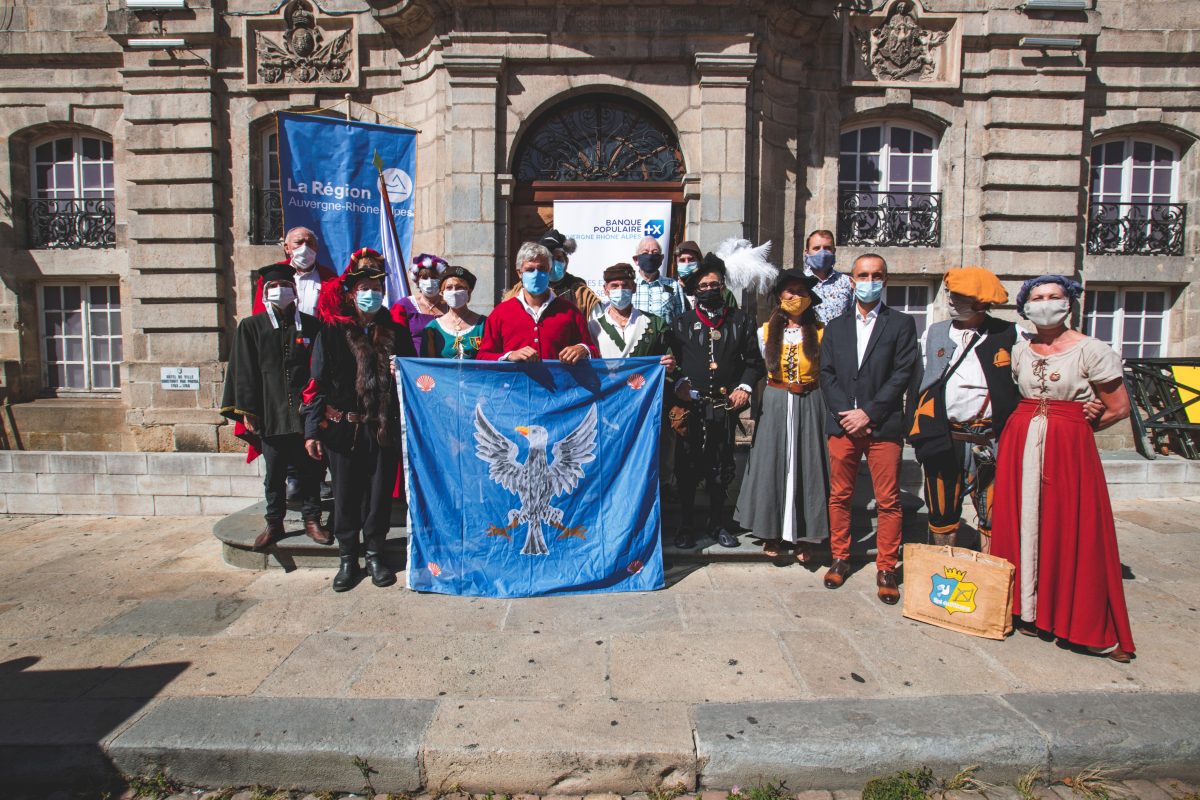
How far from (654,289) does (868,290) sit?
1.83 m

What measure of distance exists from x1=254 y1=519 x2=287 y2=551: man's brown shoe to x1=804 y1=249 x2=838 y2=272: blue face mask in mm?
5014

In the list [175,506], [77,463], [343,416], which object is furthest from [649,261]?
[77,463]

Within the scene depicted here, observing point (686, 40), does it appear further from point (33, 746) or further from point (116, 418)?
point (116, 418)

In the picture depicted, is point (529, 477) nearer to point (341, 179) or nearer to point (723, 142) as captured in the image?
point (341, 179)

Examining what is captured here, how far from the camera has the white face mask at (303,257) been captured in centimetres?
559

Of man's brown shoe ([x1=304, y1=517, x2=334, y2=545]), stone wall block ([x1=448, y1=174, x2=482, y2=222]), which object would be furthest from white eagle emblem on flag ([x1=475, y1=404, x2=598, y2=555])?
stone wall block ([x1=448, y1=174, x2=482, y2=222])

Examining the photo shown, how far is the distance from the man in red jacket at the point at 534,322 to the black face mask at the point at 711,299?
0.96 meters

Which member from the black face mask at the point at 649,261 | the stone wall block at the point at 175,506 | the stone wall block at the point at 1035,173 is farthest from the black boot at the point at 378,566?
the stone wall block at the point at 1035,173

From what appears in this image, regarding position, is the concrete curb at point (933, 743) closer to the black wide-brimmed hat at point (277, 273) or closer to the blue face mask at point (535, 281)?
the blue face mask at point (535, 281)

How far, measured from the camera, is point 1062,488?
12.1 feet

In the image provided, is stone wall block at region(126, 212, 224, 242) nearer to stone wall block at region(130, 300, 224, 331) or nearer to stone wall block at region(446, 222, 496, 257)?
stone wall block at region(130, 300, 224, 331)

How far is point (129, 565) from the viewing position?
5.49m

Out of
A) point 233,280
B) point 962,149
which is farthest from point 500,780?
point 962,149

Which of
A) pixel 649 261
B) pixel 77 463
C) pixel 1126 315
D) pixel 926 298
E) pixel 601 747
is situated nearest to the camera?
pixel 601 747
